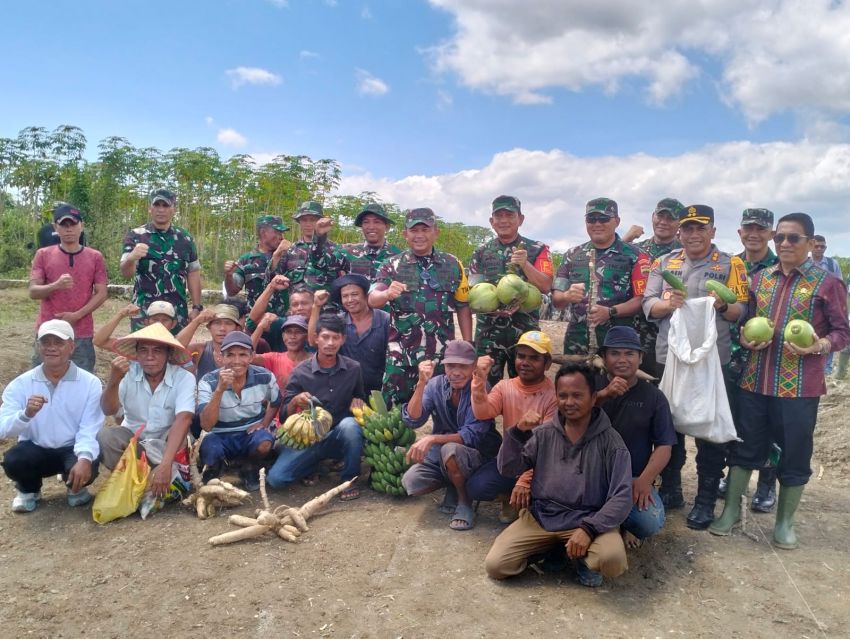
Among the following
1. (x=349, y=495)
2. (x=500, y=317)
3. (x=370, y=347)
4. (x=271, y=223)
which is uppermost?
(x=271, y=223)

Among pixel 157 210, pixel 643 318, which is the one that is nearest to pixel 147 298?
pixel 157 210

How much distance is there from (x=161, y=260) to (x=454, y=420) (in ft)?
10.2

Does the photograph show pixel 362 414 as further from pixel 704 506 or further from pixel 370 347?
pixel 704 506

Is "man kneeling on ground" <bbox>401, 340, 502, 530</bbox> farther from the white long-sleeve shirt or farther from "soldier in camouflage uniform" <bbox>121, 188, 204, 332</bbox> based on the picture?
"soldier in camouflage uniform" <bbox>121, 188, 204, 332</bbox>

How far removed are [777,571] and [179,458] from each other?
4.15 meters

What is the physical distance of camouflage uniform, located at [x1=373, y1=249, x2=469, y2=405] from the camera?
516 cm

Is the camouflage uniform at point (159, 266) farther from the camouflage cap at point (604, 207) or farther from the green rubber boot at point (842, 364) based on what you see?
the green rubber boot at point (842, 364)

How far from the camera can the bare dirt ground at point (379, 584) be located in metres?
3.16

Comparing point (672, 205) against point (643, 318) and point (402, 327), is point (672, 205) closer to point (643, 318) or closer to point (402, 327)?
point (643, 318)

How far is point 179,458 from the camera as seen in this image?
4652 mm

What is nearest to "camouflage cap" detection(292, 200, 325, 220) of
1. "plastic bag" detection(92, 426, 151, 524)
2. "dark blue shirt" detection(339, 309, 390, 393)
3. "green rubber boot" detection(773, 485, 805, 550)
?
"dark blue shirt" detection(339, 309, 390, 393)

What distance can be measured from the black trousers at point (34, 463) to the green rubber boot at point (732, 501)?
4.43 m

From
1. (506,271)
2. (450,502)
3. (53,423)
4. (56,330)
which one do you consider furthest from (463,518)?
(56,330)

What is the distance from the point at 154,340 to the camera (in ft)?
14.6
